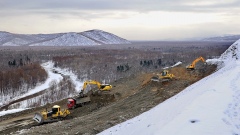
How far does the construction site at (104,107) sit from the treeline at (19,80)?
168 feet

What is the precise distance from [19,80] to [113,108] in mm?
69709

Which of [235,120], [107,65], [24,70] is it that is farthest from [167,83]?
[107,65]

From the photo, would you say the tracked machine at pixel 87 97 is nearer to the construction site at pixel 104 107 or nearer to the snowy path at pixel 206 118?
the construction site at pixel 104 107

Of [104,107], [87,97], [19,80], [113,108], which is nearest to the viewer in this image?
[113,108]

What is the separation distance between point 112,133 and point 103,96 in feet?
52.3

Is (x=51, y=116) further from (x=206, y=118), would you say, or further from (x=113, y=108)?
(x=206, y=118)

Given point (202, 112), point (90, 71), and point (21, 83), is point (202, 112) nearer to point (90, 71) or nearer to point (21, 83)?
point (21, 83)

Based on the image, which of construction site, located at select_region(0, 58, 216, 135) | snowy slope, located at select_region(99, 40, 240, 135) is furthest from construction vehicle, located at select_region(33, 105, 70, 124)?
snowy slope, located at select_region(99, 40, 240, 135)

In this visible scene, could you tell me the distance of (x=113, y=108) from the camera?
25594 millimetres

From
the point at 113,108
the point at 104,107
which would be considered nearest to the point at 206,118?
the point at 113,108

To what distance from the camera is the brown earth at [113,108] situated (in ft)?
69.5

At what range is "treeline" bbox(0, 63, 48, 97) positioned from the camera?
81.8 m

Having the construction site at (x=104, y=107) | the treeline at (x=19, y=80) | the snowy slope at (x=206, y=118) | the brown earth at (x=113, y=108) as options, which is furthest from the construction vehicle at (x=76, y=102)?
the treeline at (x=19, y=80)

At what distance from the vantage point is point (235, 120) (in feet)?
38.6
